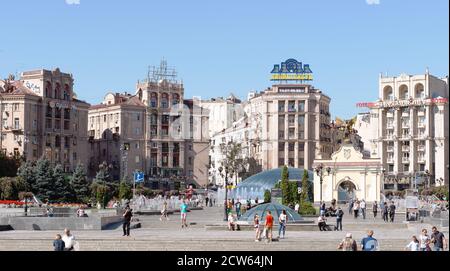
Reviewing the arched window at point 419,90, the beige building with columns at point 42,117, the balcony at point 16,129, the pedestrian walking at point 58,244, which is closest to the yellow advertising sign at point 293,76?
the arched window at point 419,90

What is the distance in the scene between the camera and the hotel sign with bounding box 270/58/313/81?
115625 mm

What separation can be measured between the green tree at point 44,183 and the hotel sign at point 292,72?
50.7 meters

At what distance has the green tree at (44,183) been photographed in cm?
6964

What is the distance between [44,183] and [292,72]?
5285cm

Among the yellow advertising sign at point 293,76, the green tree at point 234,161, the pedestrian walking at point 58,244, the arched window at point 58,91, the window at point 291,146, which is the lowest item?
the pedestrian walking at point 58,244

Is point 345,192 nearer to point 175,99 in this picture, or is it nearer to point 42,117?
point 42,117

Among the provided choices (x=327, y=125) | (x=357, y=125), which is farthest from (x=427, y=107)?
(x=357, y=125)

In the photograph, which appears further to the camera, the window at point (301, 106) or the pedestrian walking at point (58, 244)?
the window at point (301, 106)

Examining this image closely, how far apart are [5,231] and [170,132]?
79156 millimetres

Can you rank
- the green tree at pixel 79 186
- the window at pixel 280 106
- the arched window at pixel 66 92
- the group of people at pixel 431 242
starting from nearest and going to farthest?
1. the group of people at pixel 431 242
2. the green tree at pixel 79 186
3. the arched window at pixel 66 92
4. the window at pixel 280 106

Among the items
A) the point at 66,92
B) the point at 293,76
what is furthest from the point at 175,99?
the point at 66,92

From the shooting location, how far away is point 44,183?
69625 millimetres

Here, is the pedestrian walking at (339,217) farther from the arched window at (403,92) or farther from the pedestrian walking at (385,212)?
the arched window at (403,92)

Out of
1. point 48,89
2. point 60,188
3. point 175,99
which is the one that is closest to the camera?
point 60,188
